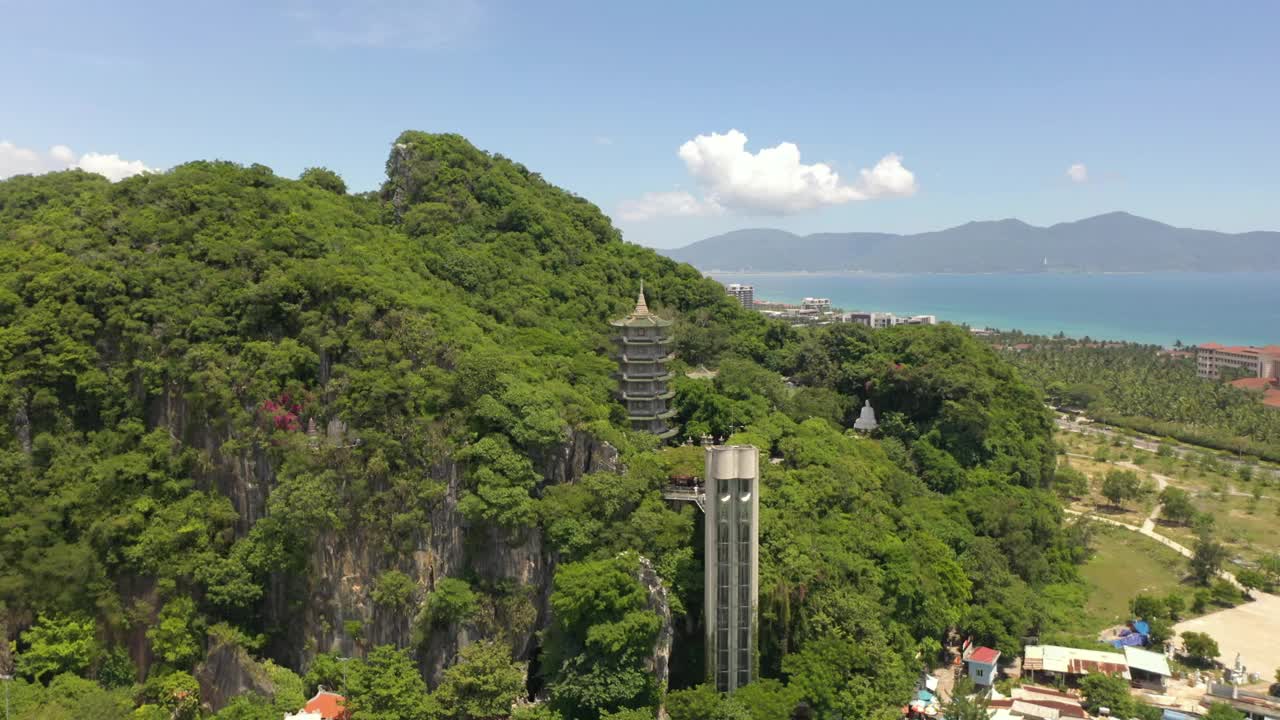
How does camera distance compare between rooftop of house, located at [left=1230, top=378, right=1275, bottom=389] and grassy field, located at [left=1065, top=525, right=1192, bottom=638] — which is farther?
rooftop of house, located at [left=1230, top=378, right=1275, bottom=389]

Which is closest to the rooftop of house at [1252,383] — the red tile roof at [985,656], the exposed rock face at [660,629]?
the red tile roof at [985,656]

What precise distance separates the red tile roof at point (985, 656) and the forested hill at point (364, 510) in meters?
1.58

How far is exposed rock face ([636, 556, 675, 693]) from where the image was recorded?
24.6 meters

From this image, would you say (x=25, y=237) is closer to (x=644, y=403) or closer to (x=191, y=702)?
(x=191, y=702)

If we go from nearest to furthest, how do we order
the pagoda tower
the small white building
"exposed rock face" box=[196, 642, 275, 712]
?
1. "exposed rock face" box=[196, 642, 275, 712]
2. the small white building
3. the pagoda tower

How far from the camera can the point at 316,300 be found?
31.3 m

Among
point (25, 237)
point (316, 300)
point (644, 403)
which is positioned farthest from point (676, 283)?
point (25, 237)

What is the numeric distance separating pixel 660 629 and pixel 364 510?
10.3m

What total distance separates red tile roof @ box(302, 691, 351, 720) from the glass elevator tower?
35.9 ft

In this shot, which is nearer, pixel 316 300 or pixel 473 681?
pixel 473 681

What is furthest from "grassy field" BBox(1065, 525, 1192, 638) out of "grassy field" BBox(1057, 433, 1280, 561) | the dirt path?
"grassy field" BBox(1057, 433, 1280, 561)

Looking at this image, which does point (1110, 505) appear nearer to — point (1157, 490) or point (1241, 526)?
point (1157, 490)

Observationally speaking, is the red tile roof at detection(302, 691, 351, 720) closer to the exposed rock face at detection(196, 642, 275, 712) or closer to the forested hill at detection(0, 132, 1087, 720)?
the forested hill at detection(0, 132, 1087, 720)

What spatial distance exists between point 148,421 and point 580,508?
17.0 metres
